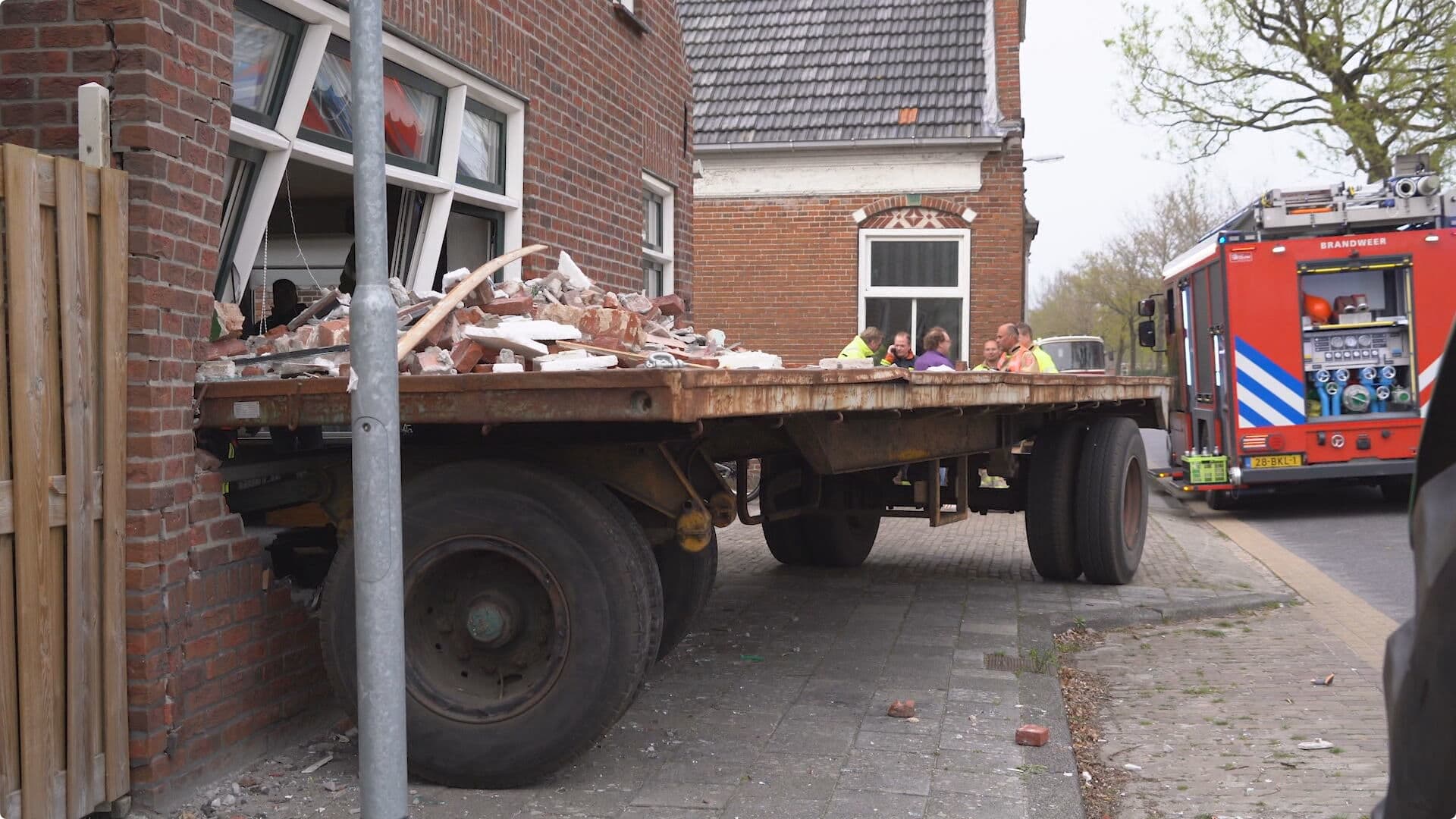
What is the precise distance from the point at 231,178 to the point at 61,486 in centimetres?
180

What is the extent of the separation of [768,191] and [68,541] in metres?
14.7

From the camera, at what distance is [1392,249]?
12758 millimetres

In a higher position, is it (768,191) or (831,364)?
(768,191)

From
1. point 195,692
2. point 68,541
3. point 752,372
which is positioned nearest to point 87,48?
point 68,541

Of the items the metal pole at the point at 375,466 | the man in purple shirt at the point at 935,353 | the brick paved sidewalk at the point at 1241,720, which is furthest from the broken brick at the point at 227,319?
the man in purple shirt at the point at 935,353

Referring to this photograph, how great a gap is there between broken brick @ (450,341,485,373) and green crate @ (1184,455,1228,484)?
10668 millimetres

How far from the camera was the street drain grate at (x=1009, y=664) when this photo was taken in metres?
5.98

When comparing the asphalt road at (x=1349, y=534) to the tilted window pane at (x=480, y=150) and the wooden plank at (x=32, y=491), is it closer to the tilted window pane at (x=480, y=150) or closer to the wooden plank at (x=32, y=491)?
the tilted window pane at (x=480, y=150)

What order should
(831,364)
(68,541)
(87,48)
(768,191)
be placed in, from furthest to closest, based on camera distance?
(768,191) < (831,364) < (87,48) < (68,541)

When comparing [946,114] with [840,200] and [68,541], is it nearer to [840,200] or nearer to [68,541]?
[840,200]

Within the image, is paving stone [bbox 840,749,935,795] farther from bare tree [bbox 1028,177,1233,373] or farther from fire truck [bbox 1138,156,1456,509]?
bare tree [bbox 1028,177,1233,373]

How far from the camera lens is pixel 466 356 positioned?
4289mm

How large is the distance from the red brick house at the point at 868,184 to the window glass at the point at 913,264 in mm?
21

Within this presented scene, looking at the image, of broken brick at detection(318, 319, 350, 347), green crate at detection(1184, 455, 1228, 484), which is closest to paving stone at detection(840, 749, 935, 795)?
broken brick at detection(318, 319, 350, 347)
